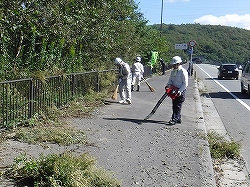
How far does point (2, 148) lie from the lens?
233 inches

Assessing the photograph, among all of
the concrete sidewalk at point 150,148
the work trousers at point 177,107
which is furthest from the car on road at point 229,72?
the work trousers at point 177,107

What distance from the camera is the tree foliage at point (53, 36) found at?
9039 mm

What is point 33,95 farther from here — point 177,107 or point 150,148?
point 177,107

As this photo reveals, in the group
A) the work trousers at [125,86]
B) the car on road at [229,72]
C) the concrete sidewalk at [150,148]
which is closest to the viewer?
the concrete sidewalk at [150,148]

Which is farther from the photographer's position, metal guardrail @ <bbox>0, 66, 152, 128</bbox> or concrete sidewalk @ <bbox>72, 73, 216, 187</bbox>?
metal guardrail @ <bbox>0, 66, 152, 128</bbox>

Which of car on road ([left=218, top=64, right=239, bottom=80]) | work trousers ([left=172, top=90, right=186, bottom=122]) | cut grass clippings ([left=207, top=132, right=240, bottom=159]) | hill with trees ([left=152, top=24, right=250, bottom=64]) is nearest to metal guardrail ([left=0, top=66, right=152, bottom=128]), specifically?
work trousers ([left=172, top=90, right=186, bottom=122])

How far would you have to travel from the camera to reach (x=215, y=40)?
16550 cm

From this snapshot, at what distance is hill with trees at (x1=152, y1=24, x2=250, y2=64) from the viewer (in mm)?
145500

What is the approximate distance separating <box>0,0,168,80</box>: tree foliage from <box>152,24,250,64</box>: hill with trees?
121 metres

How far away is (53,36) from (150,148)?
216 inches

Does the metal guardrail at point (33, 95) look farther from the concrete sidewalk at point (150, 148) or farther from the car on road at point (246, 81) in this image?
the car on road at point (246, 81)

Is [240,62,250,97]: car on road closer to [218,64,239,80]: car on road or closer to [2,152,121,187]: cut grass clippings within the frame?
[2,152,121,187]: cut grass clippings

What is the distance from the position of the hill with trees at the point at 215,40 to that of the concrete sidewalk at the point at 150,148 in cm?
12613

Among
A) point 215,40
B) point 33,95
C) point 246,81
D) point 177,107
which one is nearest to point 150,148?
point 177,107
